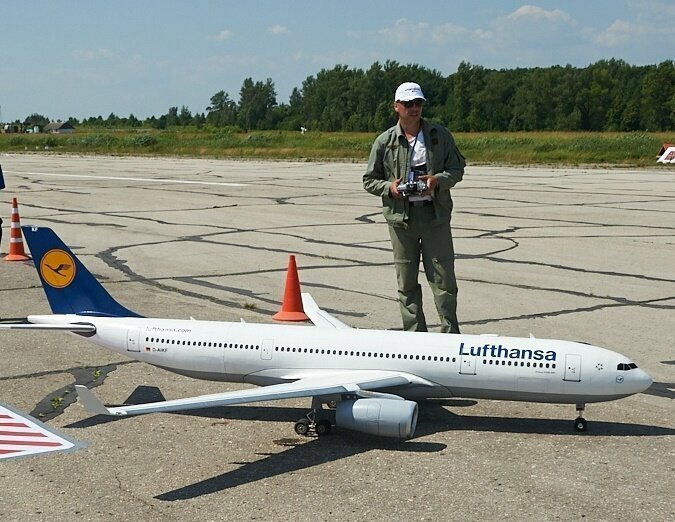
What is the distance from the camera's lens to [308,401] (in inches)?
420

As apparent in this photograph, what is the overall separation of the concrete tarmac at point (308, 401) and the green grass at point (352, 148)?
3787cm

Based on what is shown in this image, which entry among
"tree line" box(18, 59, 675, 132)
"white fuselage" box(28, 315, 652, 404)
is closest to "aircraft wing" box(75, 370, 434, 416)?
"white fuselage" box(28, 315, 652, 404)

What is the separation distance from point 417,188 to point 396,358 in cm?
205

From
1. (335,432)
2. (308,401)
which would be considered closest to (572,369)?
(335,432)

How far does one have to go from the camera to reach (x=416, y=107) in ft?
34.6

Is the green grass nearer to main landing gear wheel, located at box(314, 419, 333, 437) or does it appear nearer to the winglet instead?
main landing gear wheel, located at box(314, 419, 333, 437)

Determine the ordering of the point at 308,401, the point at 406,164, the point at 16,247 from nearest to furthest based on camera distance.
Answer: the point at 308,401, the point at 406,164, the point at 16,247

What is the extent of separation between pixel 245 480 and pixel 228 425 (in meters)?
1.66

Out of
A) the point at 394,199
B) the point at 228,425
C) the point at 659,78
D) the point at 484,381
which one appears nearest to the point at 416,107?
the point at 394,199

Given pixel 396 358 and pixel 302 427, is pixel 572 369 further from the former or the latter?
pixel 302 427

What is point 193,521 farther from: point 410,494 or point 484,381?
point 484,381

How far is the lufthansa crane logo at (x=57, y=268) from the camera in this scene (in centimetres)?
1113

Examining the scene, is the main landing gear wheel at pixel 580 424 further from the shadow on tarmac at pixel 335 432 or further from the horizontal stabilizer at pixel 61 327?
the horizontal stabilizer at pixel 61 327

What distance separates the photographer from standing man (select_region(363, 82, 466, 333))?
10633mm
